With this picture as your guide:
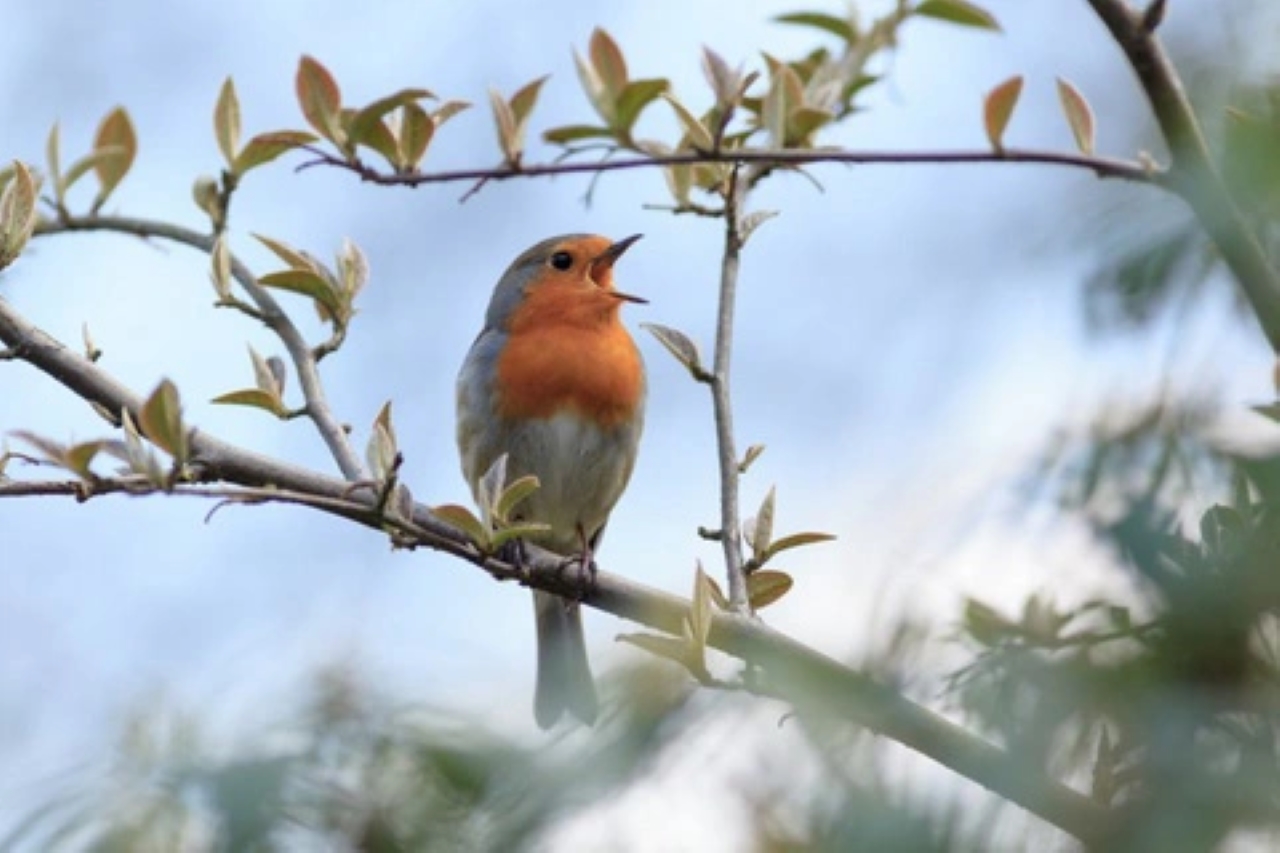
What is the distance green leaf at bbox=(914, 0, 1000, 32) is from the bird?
235 centimetres

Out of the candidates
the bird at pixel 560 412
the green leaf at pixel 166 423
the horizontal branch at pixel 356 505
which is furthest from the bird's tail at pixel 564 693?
the bird at pixel 560 412

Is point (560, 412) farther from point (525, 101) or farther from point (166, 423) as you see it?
point (166, 423)

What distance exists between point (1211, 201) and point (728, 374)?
1795 millimetres

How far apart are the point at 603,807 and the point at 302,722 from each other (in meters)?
0.12

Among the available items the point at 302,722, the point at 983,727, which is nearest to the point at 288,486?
the point at 302,722

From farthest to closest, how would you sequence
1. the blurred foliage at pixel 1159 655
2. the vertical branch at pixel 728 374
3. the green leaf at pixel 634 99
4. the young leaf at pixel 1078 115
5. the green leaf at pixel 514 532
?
the vertical branch at pixel 728 374 → the green leaf at pixel 514 532 → the green leaf at pixel 634 99 → the young leaf at pixel 1078 115 → the blurred foliage at pixel 1159 655

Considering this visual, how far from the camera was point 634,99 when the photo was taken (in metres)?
1.83

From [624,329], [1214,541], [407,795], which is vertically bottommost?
[624,329]

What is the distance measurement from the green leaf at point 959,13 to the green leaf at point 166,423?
0.88 meters

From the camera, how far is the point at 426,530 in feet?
6.85

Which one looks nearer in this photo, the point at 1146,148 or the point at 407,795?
the point at 407,795

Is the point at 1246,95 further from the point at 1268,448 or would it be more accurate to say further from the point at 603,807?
the point at 603,807

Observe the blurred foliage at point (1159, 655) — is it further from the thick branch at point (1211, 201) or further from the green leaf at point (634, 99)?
the green leaf at point (634, 99)

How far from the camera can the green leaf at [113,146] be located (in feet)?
8.05
